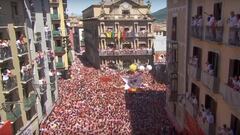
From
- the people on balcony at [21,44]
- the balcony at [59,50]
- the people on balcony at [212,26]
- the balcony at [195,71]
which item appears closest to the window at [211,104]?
the balcony at [195,71]

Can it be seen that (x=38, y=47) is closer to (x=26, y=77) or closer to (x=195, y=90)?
(x=26, y=77)

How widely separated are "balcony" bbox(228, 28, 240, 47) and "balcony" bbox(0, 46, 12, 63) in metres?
16.0

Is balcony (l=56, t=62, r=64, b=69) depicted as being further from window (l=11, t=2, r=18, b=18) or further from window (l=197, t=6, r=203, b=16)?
window (l=197, t=6, r=203, b=16)

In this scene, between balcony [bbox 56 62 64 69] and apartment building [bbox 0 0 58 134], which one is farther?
balcony [bbox 56 62 64 69]

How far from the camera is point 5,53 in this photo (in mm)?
22969

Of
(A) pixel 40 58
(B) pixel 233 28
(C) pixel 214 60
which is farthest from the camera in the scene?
(A) pixel 40 58

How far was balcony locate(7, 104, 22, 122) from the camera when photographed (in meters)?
23.0

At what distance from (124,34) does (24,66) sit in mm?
34542

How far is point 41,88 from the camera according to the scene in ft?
102

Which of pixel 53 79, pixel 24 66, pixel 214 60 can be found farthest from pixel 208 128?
pixel 53 79

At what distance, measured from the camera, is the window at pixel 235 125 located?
54.7 ft

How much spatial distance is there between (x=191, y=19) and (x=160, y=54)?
4063 centimetres

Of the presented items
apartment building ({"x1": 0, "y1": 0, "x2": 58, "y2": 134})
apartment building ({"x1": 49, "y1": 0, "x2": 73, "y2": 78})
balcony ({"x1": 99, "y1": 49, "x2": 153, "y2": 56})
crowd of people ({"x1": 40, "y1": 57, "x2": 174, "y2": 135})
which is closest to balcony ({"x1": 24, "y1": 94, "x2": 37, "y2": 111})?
apartment building ({"x1": 0, "y1": 0, "x2": 58, "y2": 134})

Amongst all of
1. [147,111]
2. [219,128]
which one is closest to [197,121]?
[219,128]
